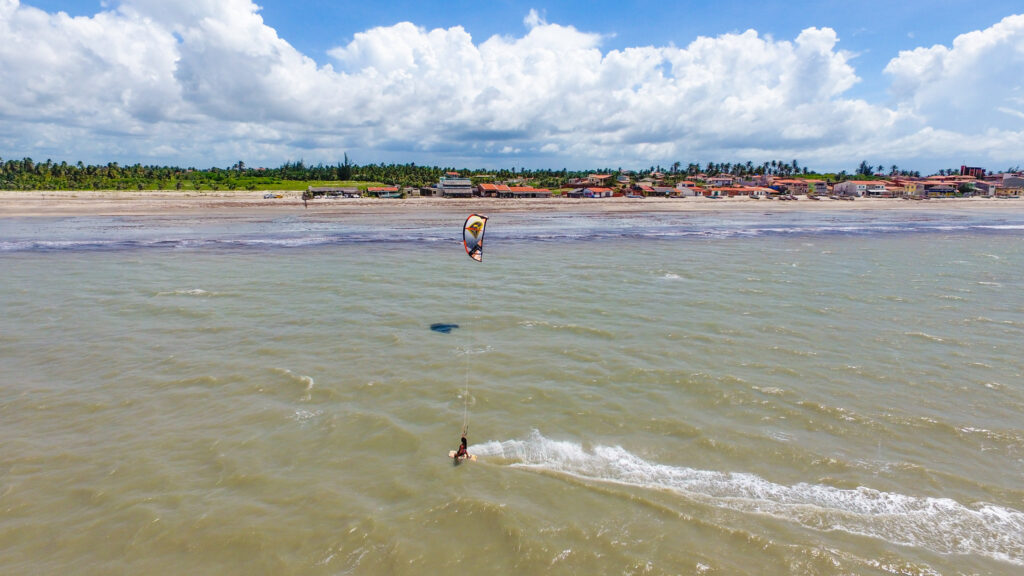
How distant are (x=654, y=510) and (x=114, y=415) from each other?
35.0 feet

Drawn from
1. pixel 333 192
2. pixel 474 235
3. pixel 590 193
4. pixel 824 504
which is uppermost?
pixel 590 193

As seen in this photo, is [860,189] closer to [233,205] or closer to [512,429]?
[233,205]

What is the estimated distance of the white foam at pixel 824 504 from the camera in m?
7.21

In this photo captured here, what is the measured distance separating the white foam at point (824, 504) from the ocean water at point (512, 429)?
40 millimetres

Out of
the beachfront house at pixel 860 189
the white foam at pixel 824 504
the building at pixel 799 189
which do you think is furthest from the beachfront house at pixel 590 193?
the white foam at pixel 824 504

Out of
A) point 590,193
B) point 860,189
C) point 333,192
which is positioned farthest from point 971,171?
point 333,192

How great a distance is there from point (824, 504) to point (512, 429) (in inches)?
205

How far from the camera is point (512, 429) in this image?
33.4 feet

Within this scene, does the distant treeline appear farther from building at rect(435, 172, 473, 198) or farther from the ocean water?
the ocean water

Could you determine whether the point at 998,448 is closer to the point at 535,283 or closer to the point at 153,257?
the point at 535,283

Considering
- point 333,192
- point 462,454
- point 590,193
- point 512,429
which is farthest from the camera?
point 590,193

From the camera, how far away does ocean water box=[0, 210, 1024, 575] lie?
7105mm

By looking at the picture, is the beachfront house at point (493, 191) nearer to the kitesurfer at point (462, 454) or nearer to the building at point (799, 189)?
the building at point (799, 189)

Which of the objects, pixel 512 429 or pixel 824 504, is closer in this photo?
pixel 824 504
